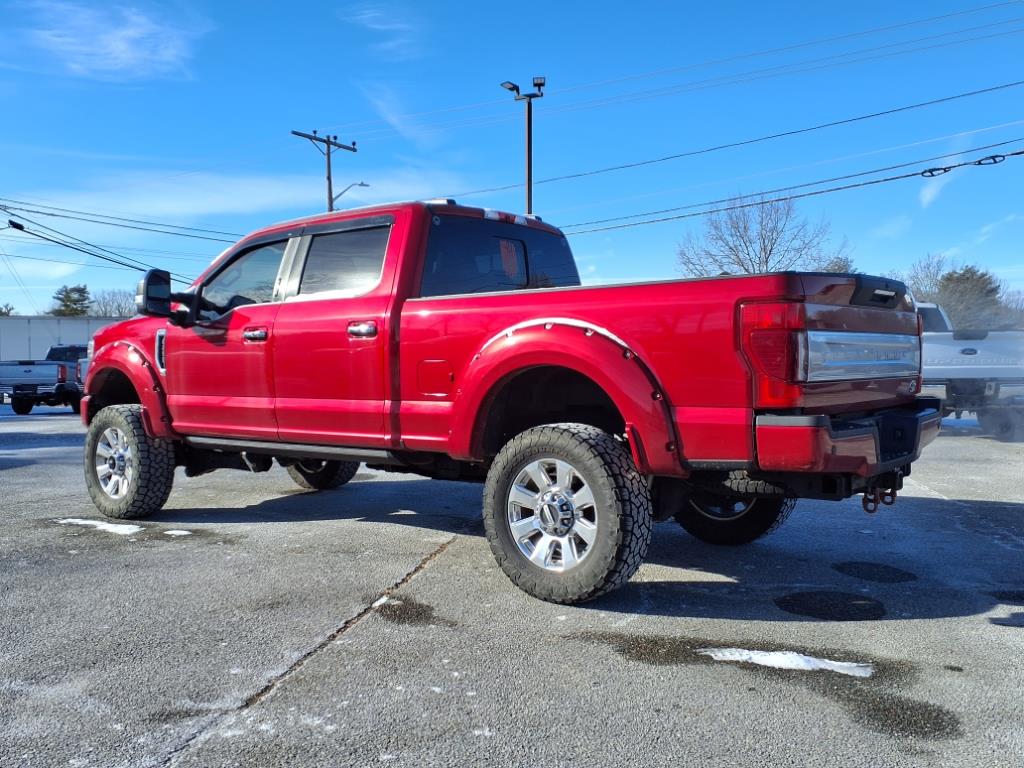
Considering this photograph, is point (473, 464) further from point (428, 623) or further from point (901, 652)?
point (901, 652)

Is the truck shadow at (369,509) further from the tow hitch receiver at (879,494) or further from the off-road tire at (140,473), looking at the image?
the tow hitch receiver at (879,494)

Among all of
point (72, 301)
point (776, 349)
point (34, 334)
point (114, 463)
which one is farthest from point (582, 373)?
point (72, 301)

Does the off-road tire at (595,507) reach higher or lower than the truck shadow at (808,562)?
higher

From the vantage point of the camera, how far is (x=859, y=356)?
3.88m

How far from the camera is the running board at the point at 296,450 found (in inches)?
195

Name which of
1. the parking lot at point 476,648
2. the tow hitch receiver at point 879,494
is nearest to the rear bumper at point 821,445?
the tow hitch receiver at point 879,494

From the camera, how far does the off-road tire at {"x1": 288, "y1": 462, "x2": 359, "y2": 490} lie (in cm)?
736

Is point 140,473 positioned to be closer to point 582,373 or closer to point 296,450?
point 296,450

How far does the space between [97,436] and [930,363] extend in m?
10.6

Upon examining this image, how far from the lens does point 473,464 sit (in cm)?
489

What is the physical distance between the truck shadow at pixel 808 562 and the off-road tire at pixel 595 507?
0.22 metres

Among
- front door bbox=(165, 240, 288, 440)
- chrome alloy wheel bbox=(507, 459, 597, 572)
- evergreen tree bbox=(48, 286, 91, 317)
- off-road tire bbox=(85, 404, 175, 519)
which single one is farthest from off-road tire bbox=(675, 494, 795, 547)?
evergreen tree bbox=(48, 286, 91, 317)

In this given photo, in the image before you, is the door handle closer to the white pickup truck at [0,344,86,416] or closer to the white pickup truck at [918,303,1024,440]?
the white pickup truck at [918,303,1024,440]

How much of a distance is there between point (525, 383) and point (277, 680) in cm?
204
